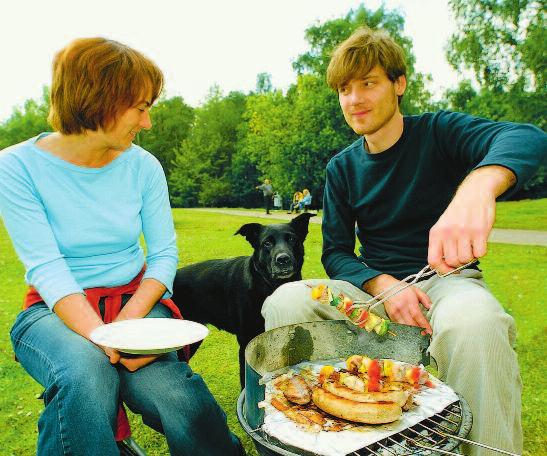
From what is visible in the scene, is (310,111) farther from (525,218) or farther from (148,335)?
(148,335)

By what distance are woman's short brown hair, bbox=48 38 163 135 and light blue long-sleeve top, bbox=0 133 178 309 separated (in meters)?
0.26

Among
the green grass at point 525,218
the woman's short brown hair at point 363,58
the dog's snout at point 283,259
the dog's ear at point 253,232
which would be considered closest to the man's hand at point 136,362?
the woman's short brown hair at point 363,58

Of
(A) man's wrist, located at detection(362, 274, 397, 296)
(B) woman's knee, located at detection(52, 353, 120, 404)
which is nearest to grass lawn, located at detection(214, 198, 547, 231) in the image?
(A) man's wrist, located at detection(362, 274, 397, 296)

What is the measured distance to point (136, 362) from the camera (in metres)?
2.10

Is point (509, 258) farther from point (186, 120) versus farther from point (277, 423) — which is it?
point (186, 120)

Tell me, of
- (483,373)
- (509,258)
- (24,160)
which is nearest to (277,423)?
(483,373)

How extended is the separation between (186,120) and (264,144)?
18.3 meters

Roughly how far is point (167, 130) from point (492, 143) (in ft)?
185

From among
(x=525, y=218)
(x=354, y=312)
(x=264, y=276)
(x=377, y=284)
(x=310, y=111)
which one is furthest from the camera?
(x=310, y=111)

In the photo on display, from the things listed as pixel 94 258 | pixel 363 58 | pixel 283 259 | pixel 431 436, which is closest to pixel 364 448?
pixel 431 436

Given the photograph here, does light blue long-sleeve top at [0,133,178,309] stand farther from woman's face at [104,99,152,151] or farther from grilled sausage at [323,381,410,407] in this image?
grilled sausage at [323,381,410,407]

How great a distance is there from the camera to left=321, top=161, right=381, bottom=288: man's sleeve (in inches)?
109

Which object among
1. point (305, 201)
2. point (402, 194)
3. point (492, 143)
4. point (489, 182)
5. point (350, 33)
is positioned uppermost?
point (350, 33)

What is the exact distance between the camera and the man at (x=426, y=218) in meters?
1.69
